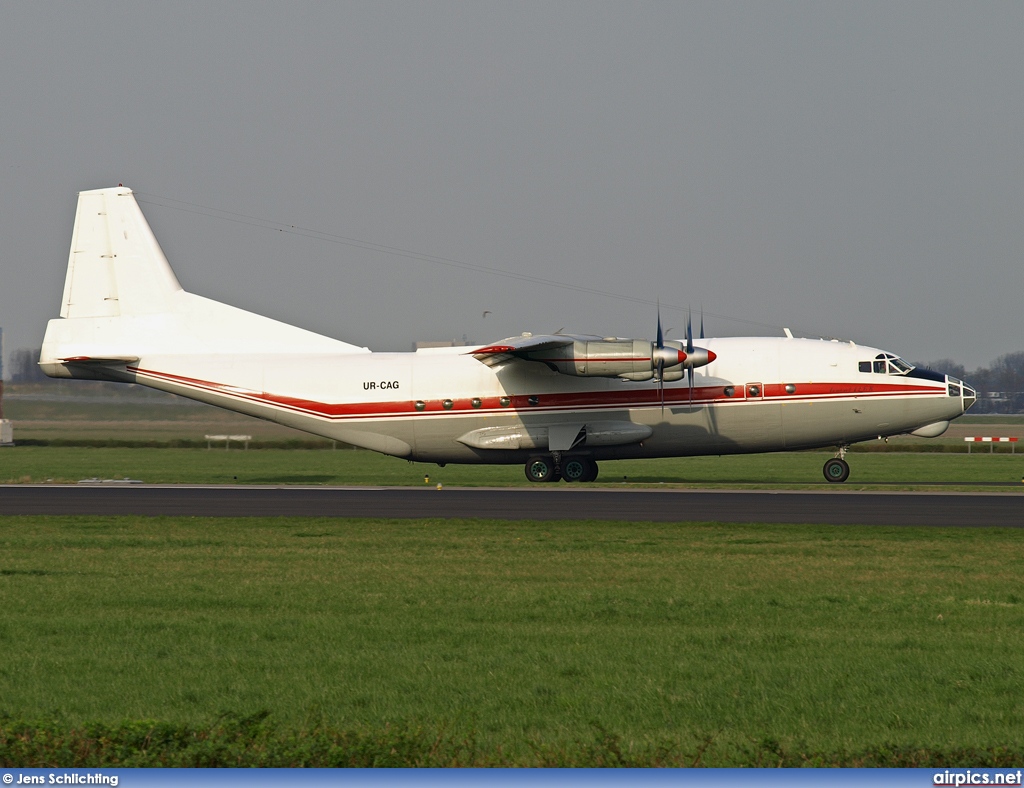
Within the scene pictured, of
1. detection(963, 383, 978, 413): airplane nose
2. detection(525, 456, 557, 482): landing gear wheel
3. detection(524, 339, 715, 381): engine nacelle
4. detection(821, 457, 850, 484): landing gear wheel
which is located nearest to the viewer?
detection(524, 339, 715, 381): engine nacelle

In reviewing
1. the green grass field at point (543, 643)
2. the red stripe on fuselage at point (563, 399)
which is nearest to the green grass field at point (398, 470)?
the red stripe on fuselage at point (563, 399)

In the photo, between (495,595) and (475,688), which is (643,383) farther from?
(475,688)

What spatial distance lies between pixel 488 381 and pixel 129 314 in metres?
12.6

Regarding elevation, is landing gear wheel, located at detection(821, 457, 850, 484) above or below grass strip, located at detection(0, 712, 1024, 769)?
above

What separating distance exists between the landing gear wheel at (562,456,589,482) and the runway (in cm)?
226

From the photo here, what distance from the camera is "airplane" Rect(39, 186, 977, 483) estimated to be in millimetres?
34125

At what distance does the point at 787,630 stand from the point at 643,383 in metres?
23.5

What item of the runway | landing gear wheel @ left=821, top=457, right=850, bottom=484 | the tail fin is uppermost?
the tail fin

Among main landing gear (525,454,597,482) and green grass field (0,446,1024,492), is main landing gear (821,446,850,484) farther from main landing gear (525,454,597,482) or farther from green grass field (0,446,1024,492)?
main landing gear (525,454,597,482)

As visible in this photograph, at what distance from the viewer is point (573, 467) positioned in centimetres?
3559

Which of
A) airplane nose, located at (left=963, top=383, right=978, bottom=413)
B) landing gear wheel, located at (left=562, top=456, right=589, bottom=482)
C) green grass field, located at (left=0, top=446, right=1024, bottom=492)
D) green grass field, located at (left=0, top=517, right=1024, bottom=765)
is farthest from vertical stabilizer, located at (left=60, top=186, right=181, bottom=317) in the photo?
airplane nose, located at (left=963, top=383, right=978, bottom=413)

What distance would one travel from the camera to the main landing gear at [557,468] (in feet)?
117

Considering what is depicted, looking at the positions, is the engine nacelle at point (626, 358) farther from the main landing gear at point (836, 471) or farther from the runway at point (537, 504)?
the main landing gear at point (836, 471)

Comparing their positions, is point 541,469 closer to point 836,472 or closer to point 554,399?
point 554,399
